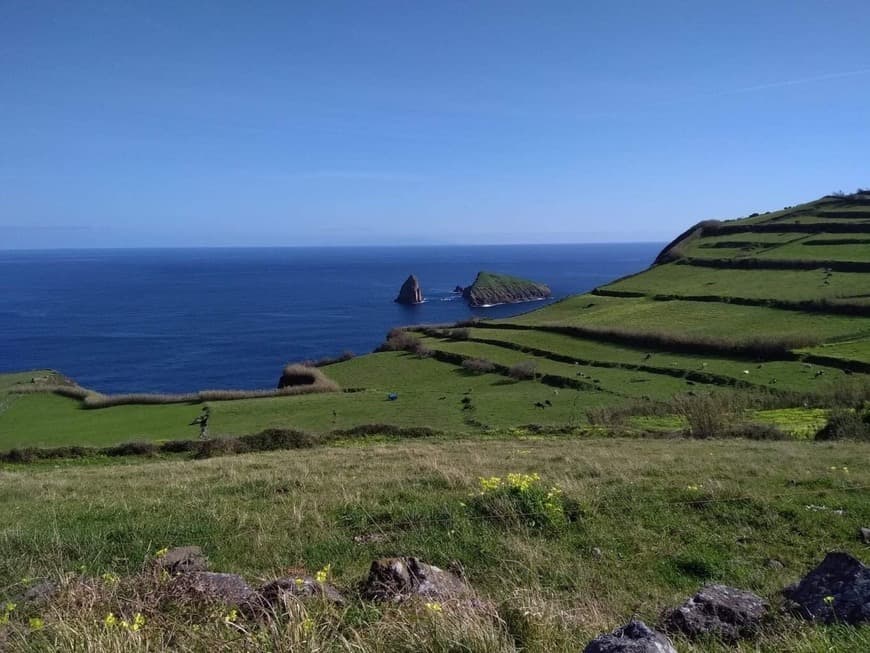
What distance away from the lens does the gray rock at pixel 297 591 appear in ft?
17.4

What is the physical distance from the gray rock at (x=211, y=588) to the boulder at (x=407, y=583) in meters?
1.11

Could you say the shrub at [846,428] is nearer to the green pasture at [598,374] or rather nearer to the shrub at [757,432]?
the shrub at [757,432]

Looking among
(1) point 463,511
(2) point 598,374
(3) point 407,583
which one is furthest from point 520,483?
(2) point 598,374

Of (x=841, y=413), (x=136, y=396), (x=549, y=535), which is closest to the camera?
(x=549, y=535)

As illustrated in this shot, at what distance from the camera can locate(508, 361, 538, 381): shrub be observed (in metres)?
48.9

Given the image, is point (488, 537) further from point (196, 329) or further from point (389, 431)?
point (196, 329)

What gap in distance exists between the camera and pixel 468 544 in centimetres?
805

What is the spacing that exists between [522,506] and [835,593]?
4244 millimetres

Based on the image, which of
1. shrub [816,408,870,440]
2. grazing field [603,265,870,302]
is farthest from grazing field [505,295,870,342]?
shrub [816,408,870,440]

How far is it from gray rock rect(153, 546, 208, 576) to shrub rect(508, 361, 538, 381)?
139ft

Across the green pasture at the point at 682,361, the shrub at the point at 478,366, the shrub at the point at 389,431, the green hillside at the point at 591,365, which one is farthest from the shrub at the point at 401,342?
the shrub at the point at 389,431

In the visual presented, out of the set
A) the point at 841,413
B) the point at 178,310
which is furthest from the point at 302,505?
the point at 178,310

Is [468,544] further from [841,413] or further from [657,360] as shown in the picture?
[657,360]

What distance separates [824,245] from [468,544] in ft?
283
